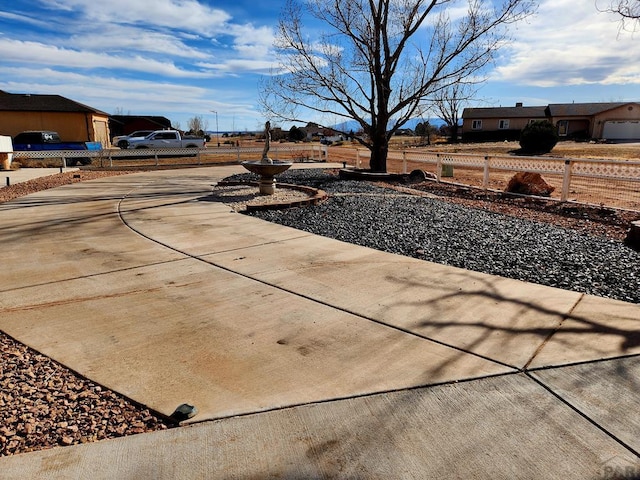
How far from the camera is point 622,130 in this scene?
58156 millimetres

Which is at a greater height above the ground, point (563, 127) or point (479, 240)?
point (563, 127)

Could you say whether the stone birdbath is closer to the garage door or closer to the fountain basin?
the fountain basin

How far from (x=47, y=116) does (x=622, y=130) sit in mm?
63844

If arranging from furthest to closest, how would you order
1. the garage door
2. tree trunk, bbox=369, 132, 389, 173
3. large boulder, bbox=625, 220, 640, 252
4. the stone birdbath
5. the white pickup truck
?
the garage door, the white pickup truck, tree trunk, bbox=369, 132, 389, 173, the stone birdbath, large boulder, bbox=625, 220, 640, 252

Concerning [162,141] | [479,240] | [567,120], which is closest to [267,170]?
[479,240]

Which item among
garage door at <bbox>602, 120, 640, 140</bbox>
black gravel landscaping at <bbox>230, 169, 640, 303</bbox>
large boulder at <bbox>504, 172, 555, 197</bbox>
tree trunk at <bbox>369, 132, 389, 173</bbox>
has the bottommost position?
black gravel landscaping at <bbox>230, 169, 640, 303</bbox>

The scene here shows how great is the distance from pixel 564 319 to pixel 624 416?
4.90 ft

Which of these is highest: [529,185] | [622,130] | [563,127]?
[563,127]

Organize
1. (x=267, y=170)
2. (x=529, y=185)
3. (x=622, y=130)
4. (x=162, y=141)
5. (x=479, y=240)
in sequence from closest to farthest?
(x=479, y=240)
(x=267, y=170)
(x=529, y=185)
(x=162, y=141)
(x=622, y=130)

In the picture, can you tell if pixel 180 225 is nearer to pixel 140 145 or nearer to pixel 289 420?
pixel 289 420

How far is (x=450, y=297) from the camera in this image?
4.77 m

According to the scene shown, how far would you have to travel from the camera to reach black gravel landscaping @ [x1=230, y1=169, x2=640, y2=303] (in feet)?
17.9

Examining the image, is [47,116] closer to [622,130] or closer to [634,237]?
[634,237]

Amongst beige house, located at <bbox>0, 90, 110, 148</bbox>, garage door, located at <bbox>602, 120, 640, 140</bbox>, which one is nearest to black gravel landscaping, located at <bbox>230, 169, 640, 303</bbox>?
beige house, located at <bbox>0, 90, 110, 148</bbox>
